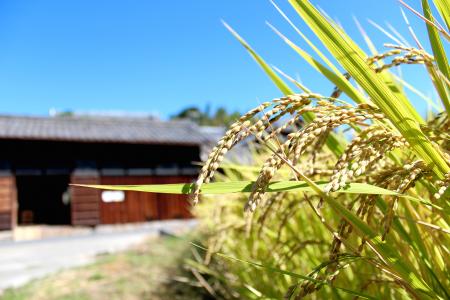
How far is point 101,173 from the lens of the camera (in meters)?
12.6

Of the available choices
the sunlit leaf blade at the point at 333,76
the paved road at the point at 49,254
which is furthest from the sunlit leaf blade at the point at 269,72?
the paved road at the point at 49,254

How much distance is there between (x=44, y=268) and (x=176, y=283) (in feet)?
10.8

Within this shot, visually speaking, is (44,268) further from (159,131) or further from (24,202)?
(24,202)

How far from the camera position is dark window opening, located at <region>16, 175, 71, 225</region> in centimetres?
1611

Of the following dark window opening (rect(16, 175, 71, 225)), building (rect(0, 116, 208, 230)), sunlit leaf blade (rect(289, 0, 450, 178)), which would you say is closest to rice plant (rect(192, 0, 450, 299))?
sunlit leaf blade (rect(289, 0, 450, 178))

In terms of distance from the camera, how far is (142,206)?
1309 cm

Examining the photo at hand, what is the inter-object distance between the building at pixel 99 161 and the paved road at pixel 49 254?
1061 mm

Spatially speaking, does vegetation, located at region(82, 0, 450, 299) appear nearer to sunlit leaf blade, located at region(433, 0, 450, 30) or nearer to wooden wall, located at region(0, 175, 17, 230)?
sunlit leaf blade, located at region(433, 0, 450, 30)

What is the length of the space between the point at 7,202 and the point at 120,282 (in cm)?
827

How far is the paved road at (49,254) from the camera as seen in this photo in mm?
6391

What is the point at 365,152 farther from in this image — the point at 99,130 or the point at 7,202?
the point at 99,130

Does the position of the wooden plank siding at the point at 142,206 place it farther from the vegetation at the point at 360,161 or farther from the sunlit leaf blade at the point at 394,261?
the sunlit leaf blade at the point at 394,261

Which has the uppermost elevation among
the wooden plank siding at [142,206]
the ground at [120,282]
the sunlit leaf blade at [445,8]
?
the sunlit leaf blade at [445,8]

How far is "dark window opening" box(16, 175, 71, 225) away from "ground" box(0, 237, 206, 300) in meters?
10.6
